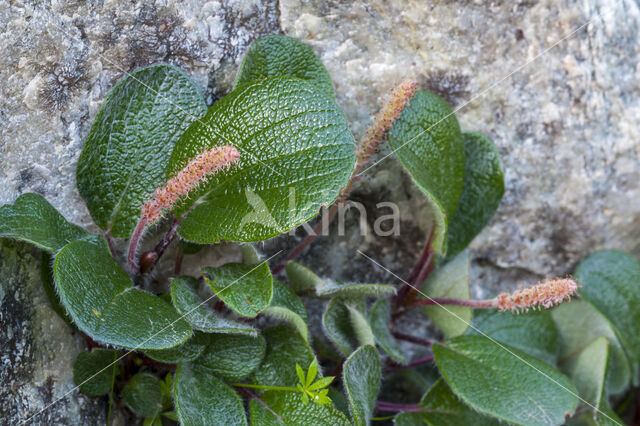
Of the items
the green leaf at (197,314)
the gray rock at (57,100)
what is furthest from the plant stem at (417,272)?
the gray rock at (57,100)

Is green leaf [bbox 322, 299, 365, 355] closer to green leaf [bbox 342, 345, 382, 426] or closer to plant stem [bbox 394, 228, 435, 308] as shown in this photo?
green leaf [bbox 342, 345, 382, 426]

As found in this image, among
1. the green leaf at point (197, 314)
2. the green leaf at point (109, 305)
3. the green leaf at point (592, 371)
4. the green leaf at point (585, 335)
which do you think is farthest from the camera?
the green leaf at point (585, 335)

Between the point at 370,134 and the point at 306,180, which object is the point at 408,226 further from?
the point at 306,180

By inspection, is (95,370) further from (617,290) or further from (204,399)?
(617,290)

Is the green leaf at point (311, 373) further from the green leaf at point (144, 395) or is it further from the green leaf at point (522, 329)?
the green leaf at point (522, 329)

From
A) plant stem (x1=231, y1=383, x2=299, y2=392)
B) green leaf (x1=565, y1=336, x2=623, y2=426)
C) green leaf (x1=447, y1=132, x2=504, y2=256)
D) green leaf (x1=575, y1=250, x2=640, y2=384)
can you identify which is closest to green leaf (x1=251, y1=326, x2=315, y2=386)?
plant stem (x1=231, y1=383, x2=299, y2=392)

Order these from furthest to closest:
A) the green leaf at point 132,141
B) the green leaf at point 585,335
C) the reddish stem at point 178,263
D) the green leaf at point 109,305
Answer: the green leaf at point 585,335, the reddish stem at point 178,263, the green leaf at point 132,141, the green leaf at point 109,305

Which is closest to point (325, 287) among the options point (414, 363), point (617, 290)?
point (414, 363)

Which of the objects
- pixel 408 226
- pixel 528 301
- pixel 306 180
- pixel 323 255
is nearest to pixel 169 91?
pixel 306 180
